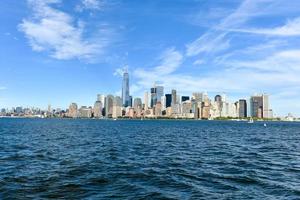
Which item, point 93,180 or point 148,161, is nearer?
point 93,180

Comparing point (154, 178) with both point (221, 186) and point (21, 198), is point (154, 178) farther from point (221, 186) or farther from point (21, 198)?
point (21, 198)

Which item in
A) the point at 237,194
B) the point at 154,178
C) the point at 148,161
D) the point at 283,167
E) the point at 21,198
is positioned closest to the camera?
the point at 21,198

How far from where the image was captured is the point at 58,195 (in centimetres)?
2720

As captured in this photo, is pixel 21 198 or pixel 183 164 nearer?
pixel 21 198

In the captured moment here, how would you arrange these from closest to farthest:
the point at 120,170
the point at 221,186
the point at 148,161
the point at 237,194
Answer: the point at 237,194
the point at 221,186
the point at 120,170
the point at 148,161

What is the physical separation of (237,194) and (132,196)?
8.05 metres

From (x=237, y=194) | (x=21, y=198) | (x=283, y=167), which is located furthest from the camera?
(x=283, y=167)

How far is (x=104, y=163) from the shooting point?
147 ft

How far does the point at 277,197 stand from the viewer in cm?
2772

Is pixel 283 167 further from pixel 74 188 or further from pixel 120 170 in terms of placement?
pixel 74 188

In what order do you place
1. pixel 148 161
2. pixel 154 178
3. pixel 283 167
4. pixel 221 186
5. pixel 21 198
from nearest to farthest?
pixel 21 198 → pixel 221 186 → pixel 154 178 → pixel 283 167 → pixel 148 161

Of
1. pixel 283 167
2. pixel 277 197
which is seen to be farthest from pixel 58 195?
pixel 283 167

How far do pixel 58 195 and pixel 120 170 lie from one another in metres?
12.8

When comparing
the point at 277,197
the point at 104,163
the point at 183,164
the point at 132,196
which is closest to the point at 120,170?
the point at 104,163
